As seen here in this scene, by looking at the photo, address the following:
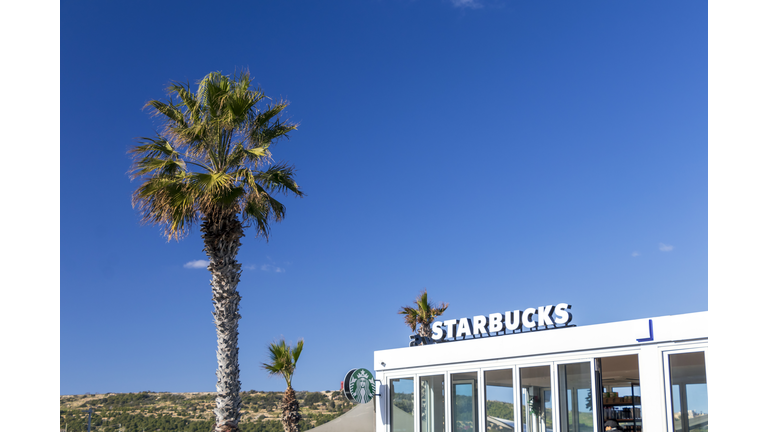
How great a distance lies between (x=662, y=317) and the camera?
1084 centimetres

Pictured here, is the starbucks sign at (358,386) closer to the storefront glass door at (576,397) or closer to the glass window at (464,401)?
the glass window at (464,401)

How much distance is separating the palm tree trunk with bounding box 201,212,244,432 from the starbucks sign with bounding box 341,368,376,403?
2.81 m

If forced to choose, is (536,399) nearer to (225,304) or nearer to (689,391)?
(689,391)

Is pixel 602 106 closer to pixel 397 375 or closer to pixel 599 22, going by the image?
pixel 599 22

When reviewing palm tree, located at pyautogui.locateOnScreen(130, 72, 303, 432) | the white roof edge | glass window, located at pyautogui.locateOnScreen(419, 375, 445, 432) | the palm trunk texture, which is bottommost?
the palm trunk texture

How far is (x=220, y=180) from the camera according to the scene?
13242mm

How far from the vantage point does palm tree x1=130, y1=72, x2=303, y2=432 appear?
13.3 metres

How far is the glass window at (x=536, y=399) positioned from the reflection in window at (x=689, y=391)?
2487 millimetres

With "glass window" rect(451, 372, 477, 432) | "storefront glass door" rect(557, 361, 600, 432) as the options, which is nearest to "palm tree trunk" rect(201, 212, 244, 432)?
"glass window" rect(451, 372, 477, 432)

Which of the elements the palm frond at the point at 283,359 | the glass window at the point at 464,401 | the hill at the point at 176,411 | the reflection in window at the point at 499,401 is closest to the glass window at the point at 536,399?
the reflection in window at the point at 499,401

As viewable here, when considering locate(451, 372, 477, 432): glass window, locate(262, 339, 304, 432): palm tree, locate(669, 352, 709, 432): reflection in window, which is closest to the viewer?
locate(669, 352, 709, 432): reflection in window

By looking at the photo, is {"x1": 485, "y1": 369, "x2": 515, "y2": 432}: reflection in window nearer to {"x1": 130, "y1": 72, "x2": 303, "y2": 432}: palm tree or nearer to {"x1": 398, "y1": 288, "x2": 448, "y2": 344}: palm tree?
{"x1": 130, "y1": 72, "x2": 303, "y2": 432}: palm tree

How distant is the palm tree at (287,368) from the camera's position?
19016 millimetres
